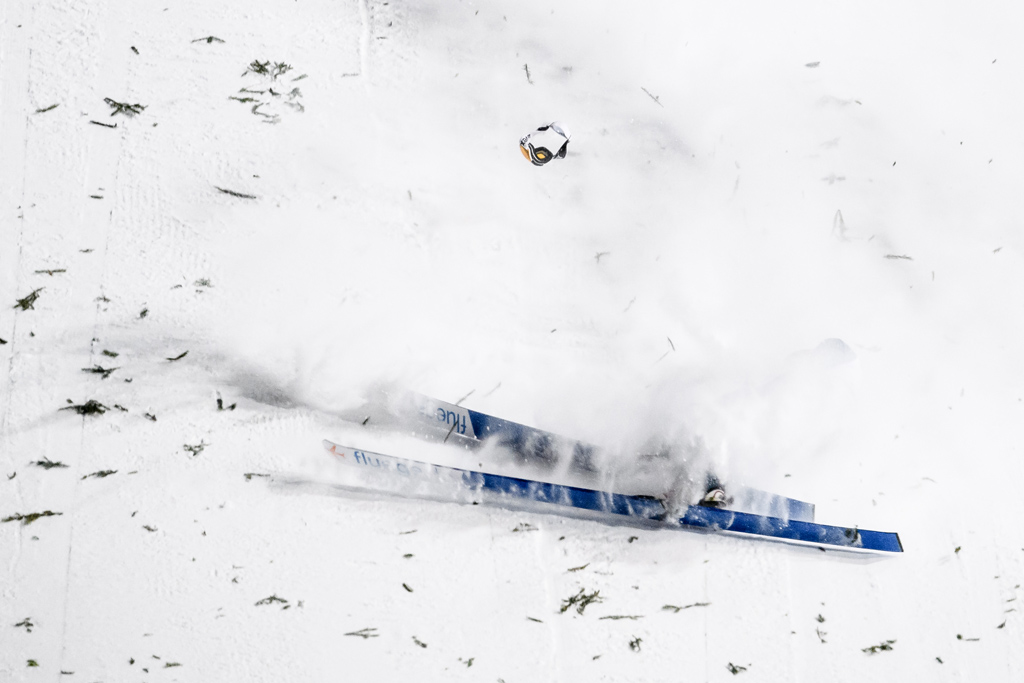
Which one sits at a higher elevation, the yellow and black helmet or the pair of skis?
the yellow and black helmet

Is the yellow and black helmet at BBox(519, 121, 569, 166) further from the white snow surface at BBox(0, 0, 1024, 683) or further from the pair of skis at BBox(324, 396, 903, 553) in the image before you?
the pair of skis at BBox(324, 396, 903, 553)

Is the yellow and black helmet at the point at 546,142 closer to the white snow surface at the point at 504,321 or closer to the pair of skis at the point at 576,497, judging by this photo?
the white snow surface at the point at 504,321

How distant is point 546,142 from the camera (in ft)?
8.37

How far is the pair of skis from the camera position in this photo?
2.53 m

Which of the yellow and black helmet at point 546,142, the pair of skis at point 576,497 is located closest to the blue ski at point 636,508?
the pair of skis at point 576,497

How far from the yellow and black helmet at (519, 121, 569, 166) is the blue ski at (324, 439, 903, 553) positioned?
144cm

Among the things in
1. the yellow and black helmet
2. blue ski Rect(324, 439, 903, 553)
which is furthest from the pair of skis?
the yellow and black helmet

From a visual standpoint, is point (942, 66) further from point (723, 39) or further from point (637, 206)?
point (637, 206)

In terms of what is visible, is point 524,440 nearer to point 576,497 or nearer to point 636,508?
point 576,497

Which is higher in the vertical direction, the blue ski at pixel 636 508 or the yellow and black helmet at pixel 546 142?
the yellow and black helmet at pixel 546 142

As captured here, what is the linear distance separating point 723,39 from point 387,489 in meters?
2.53

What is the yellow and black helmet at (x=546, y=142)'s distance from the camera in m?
2.55

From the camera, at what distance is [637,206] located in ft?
8.58

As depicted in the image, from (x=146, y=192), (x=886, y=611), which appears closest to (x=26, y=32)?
(x=146, y=192)
